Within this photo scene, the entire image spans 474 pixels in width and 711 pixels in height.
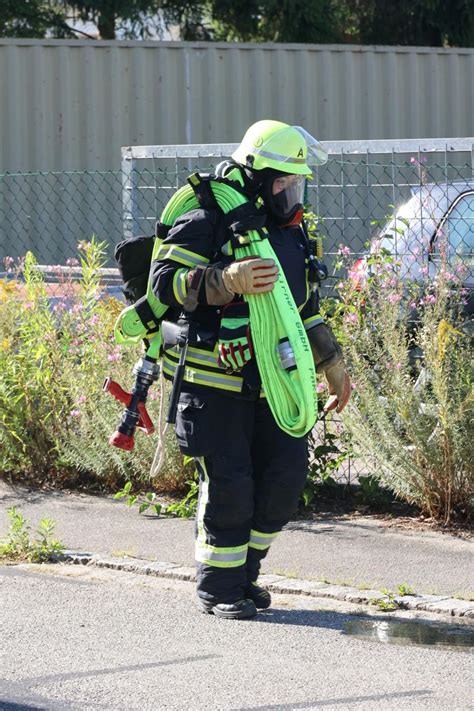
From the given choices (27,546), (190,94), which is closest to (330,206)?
(27,546)

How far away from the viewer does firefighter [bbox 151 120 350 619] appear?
4.59 metres

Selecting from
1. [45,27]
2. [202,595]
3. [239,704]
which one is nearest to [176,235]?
[202,595]

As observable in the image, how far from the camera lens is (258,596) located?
4.94m

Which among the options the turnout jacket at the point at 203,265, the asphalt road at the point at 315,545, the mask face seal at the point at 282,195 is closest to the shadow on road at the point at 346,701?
the asphalt road at the point at 315,545

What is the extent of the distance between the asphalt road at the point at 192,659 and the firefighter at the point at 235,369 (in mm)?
237

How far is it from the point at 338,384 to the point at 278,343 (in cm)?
56

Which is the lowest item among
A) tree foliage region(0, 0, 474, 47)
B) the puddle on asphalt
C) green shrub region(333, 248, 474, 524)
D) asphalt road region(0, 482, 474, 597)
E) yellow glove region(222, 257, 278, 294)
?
asphalt road region(0, 482, 474, 597)

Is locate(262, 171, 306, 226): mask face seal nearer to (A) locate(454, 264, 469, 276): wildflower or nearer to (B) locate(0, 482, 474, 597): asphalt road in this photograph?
(A) locate(454, 264, 469, 276): wildflower

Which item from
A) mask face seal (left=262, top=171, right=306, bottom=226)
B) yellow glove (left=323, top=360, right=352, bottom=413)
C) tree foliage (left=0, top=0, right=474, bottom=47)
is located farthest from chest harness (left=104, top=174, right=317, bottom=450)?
tree foliage (left=0, top=0, right=474, bottom=47)

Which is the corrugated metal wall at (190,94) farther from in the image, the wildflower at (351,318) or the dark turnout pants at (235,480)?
the dark turnout pants at (235,480)

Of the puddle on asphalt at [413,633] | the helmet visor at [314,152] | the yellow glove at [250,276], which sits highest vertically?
Result: the helmet visor at [314,152]

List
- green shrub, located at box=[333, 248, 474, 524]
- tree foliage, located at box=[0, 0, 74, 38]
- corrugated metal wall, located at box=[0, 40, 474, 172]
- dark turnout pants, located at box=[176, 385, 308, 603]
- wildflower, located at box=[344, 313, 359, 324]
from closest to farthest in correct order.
→ 1. dark turnout pants, located at box=[176, 385, 308, 603]
2. green shrub, located at box=[333, 248, 474, 524]
3. wildflower, located at box=[344, 313, 359, 324]
4. corrugated metal wall, located at box=[0, 40, 474, 172]
5. tree foliage, located at box=[0, 0, 74, 38]

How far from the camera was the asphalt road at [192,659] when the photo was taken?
3967mm

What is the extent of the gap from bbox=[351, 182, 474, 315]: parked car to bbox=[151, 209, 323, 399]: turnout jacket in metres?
1.44
